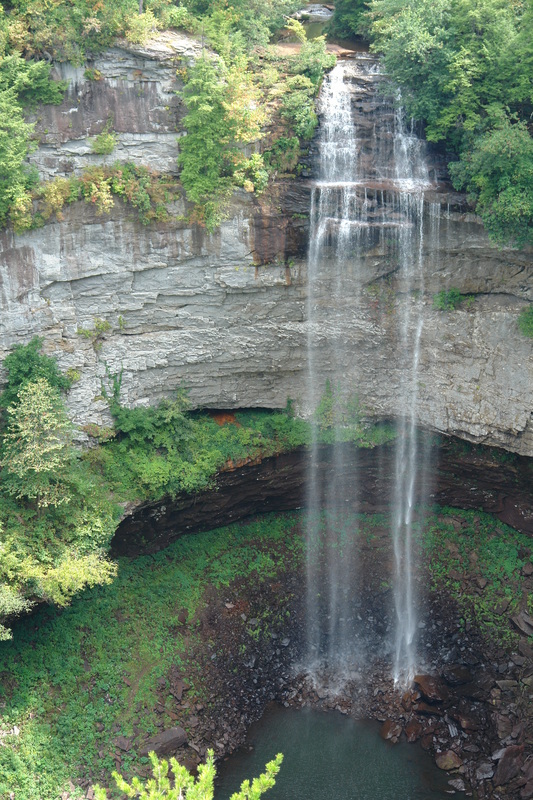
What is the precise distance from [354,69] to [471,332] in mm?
7919

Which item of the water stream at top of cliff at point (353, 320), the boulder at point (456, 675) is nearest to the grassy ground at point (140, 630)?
the water stream at top of cliff at point (353, 320)

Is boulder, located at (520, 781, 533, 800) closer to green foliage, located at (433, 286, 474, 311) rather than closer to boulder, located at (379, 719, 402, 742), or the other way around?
boulder, located at (379, 719, 402, 742)

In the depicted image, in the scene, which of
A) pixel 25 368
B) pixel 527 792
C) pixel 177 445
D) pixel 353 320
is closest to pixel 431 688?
pixel 527 792

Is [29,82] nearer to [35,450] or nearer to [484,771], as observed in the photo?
[35,450]

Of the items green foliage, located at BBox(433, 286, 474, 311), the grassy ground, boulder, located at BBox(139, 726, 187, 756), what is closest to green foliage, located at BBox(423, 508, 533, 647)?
the grassy ground

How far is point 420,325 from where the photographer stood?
1966 centimetres

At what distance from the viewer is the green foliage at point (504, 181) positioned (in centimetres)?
1650

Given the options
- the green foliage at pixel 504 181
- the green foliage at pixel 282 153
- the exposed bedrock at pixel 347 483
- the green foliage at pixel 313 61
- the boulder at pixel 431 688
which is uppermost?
the green foliage at pixel 313 61

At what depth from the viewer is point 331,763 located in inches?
696

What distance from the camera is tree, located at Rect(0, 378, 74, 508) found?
16422mm

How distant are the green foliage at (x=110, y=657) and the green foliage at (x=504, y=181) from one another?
10.7m

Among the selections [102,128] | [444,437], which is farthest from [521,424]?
[102,128]

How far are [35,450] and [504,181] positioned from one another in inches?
484

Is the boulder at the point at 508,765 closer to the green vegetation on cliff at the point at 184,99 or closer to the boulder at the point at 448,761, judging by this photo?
Answer: the boulder at the point at 448,761
